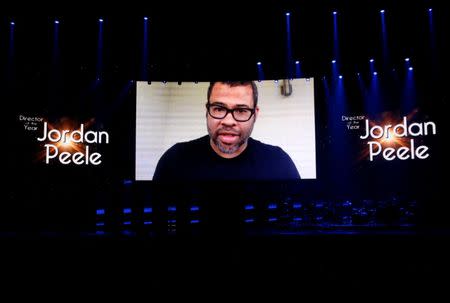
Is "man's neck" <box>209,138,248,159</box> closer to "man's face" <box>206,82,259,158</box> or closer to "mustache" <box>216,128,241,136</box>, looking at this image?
"man's face" <box>206,82,259,158</box>

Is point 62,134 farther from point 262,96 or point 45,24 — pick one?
point 262,96

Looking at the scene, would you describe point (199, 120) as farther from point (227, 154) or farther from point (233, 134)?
point (227, 154)

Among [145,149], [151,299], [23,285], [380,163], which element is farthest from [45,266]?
[380,163]

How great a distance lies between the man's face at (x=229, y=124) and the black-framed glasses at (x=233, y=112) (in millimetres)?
41

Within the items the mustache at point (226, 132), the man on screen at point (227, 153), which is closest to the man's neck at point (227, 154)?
the man on screen at point (227, 153)

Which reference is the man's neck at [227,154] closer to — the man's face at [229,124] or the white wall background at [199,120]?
the man's face at [229,124]

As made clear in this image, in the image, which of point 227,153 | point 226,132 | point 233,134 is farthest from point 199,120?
point 227,153

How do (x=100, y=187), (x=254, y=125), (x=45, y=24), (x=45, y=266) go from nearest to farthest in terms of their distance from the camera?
(x=45, y=266)
(x=45, y=24)
(x=254, y=125)
(x=100, y=187)

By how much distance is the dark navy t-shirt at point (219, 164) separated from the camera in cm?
735

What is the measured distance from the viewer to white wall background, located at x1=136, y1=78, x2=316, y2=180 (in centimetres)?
735

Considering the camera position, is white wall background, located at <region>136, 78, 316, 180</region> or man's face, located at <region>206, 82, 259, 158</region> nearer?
man's face, located at <region>206, 82, 259, 158</region>

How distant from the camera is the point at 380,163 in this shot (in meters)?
8.20

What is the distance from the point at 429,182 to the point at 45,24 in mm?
7664

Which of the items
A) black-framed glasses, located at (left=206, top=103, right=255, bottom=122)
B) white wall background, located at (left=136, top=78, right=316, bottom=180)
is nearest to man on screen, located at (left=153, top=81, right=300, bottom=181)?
black-framed glasses, located at (left=206, top=103, right=255, bottom=122)
